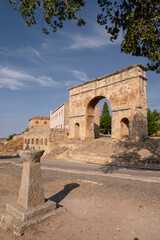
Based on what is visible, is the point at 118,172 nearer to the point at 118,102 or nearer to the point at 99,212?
the point at 99,212

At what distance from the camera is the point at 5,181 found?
21.3 ft

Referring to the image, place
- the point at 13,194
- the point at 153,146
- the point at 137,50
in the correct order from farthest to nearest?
the point at 153,146, the point at 137,50, the point at 13,194

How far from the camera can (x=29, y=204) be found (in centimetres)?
339

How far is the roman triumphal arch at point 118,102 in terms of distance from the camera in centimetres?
1446

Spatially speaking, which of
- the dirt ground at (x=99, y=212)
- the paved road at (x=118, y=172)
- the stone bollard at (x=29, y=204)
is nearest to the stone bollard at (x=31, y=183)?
the stone bollard at (x=29, y=204)

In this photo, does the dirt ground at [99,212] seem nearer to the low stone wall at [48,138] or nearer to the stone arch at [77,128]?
the low stone wall at [48,138]

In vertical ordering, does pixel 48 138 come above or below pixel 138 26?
below

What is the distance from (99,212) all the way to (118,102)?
44.2 feet

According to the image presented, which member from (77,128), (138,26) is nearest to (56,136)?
(77,128)

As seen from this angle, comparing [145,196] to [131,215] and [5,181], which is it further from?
[5,181]

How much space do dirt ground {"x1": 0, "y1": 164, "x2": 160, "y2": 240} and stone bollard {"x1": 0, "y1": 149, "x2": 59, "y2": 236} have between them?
7.0 inches

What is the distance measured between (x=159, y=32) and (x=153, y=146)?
28.0ft

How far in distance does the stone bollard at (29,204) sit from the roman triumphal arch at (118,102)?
1221 centimetres

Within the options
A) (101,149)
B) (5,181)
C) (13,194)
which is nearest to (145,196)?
(13,194)
